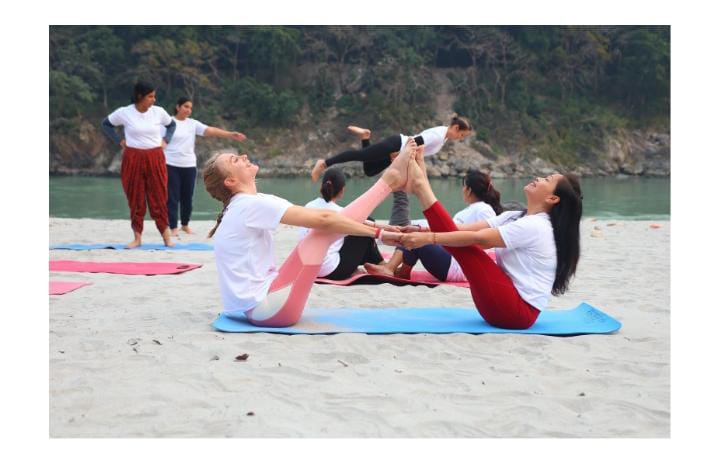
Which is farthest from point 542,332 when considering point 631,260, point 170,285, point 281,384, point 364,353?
point 631,260

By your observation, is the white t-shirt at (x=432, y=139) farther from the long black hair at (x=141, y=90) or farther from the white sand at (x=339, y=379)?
the long black hair at (x=141, y=90)

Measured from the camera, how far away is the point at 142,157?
752cm

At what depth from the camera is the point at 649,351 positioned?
3.74 m

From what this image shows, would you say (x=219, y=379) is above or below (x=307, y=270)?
below

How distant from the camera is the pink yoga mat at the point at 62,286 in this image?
5.09 m

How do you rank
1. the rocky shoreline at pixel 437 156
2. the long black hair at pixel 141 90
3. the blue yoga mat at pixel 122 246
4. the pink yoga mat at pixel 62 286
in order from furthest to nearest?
the rocky shoreline at pixel 437 156 < the blue yoga mat at pixel 122 246 < the long black hair at pixel 141 90 < the pink yoga mat at pixel 62 286

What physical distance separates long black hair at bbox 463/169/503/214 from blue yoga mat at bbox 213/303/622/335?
1.21 metres

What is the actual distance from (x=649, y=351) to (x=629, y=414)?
98cm

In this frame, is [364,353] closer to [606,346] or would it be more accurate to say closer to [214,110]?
[606,346]

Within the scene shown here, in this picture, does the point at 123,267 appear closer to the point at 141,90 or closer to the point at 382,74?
the point at 141,90

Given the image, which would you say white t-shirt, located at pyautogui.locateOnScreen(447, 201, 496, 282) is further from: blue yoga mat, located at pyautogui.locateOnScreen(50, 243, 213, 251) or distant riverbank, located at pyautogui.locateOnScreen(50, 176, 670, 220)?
distant riverbank, located at pyautogui.locateOnScreen(50, 176, 670, 220)

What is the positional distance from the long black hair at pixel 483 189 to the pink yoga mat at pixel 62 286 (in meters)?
2.93

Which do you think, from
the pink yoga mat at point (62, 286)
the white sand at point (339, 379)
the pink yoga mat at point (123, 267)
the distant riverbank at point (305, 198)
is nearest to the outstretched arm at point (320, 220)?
the white sand at point (339, 379)

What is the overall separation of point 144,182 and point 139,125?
1.92 ft
